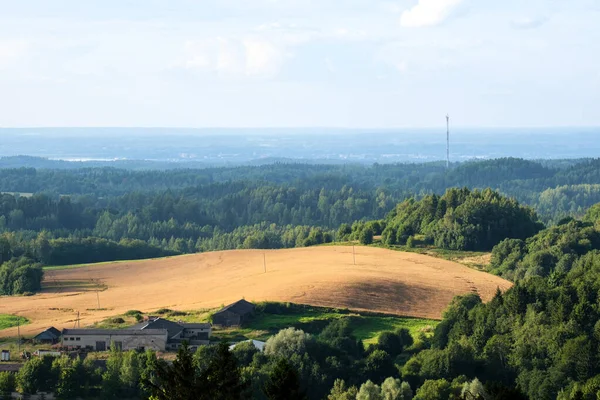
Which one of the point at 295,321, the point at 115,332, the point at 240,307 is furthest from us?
the point at 240,307

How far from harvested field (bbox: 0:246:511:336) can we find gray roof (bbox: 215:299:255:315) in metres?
4.88

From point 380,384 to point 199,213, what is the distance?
5301 inches

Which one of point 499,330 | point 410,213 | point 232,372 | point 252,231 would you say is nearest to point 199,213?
point 252,231

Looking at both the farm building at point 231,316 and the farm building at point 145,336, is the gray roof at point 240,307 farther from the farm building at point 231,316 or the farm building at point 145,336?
the farm building at point 145,336

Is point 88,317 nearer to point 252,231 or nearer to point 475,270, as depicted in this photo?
point 475,270

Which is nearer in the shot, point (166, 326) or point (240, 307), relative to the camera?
point (166, 326)

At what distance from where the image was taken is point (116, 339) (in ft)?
225

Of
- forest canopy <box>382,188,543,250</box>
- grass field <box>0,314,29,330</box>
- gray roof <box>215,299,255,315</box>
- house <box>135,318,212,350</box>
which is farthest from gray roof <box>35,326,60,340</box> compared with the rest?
forest canopy <box>382,188,543,250</box>

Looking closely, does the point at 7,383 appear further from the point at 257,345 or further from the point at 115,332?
the point at 257,345

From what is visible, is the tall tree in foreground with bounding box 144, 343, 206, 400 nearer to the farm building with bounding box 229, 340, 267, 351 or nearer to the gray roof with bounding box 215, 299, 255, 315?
the farm building with bounding box 229, 340, 267, 351

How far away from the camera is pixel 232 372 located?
3575 centimetres

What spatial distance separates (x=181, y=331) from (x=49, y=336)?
8.63m

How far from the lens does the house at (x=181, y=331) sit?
68.9m

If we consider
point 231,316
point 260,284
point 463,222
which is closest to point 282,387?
point 231,316
